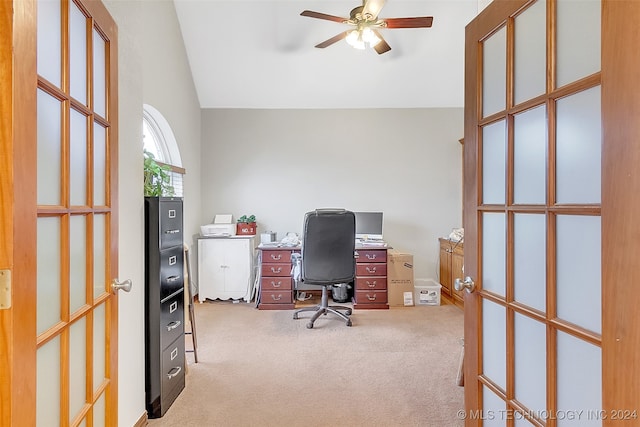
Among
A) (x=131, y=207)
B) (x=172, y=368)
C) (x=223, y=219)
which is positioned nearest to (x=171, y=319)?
(x=172, y=368)

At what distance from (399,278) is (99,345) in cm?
351

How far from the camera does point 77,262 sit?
1114 millimetres

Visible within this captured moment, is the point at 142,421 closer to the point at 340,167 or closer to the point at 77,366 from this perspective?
the point at 77,366

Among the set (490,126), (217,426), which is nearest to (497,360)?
(490,126)

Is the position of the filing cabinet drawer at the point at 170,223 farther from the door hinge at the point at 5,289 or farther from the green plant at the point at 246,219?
the green plant at the point at 246,219

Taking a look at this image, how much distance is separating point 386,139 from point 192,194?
8.80ft

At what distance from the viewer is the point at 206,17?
12.8 ft

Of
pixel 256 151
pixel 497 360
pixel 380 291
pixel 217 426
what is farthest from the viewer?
pixel 256 151

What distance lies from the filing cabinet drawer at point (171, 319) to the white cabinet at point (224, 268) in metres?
1.97

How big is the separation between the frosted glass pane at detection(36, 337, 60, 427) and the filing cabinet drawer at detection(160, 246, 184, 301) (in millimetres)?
1110

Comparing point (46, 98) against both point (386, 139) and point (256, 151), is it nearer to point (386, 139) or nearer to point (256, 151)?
point (256, 151)

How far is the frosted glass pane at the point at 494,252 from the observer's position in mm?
1196

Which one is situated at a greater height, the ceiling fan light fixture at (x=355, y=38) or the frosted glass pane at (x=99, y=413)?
the ceiling fan light fixture at (x=355, y=38)

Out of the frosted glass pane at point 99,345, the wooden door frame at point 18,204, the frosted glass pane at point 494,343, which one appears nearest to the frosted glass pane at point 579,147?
the frosted glass pane at point 494,343
